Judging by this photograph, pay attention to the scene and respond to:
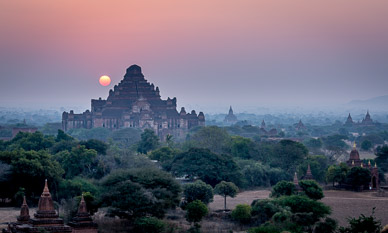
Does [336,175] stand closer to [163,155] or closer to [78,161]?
[163,155]

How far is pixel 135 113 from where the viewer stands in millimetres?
105188

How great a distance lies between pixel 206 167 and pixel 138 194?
15.5m

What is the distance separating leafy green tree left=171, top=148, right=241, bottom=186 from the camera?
1962 inches

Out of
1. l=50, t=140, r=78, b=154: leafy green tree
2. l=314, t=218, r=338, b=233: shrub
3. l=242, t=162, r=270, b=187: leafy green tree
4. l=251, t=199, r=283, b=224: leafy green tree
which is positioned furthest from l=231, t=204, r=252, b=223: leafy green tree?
l=50, t=140, r=78, b=154: leafy green tree

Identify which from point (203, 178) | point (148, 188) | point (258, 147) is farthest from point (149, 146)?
point (148, 188)

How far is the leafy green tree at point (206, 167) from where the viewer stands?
164ft

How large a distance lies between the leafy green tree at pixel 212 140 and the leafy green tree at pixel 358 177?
19.0 m

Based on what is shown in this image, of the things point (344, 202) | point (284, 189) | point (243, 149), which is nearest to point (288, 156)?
point (243, 149)

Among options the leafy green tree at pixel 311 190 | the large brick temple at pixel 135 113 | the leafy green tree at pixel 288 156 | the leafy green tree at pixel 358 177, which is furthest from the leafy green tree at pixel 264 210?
the large brick temple at pixel 135 113

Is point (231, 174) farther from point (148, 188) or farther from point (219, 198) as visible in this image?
point (148, 188)

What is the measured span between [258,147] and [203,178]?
1687cm

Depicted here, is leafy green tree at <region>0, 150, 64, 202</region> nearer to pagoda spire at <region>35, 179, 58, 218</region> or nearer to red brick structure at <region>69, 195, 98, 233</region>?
red brick structure at <region>69, 195, 98, 233</region>

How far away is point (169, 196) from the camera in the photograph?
36.2 metres

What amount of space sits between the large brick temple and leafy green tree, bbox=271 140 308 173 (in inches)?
1680
